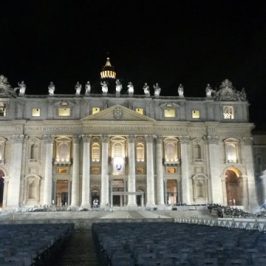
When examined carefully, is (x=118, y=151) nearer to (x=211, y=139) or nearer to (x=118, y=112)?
(x=118, y=112)

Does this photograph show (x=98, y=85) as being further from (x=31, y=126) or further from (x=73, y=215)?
(x=73, y=215)

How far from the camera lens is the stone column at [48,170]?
83500 millimetres

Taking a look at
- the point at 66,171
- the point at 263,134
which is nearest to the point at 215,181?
the point at 263,134

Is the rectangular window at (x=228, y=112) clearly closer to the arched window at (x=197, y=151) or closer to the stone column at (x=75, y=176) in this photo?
the arched window at (x=197, y=151)

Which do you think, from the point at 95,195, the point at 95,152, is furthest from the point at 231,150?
the point at 95,195

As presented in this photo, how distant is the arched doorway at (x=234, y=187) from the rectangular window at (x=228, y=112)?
10916 millimetres

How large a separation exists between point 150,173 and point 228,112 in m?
21.7

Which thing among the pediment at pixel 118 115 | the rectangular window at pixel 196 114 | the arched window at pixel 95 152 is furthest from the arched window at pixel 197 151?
the arched window at pixel 95 152

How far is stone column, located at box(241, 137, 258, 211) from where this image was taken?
87.0m

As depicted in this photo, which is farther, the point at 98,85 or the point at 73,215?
the point at 98,85

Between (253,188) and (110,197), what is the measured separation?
27.9 metres

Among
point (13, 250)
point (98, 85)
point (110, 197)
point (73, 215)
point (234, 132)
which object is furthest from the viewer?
point (98, 85)

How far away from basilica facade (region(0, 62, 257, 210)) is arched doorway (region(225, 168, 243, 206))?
1.14 ft

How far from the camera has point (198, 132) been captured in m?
90.1
